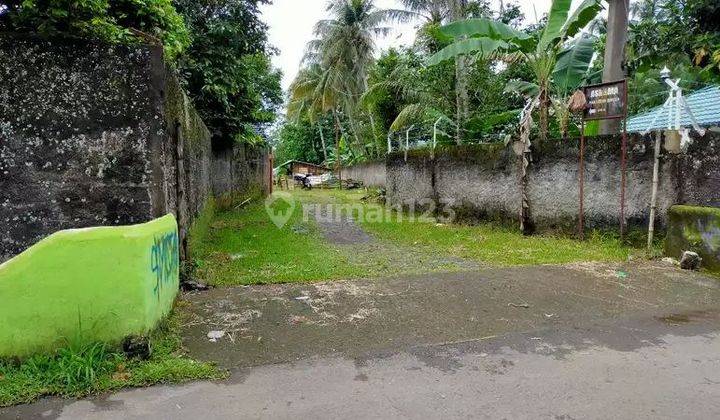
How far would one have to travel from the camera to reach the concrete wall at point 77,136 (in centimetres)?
339

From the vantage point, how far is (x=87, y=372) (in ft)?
8.16

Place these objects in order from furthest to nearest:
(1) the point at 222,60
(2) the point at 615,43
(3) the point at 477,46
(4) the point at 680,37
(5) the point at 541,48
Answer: (1) the point at 222,60 → (4) the point at 680,37 → (3) the point at 477,46 → (5) the point at 541,48 → (2) the point at 615,43

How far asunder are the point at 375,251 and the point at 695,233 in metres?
3.86

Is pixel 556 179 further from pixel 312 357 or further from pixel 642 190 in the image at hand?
pixel 312 357

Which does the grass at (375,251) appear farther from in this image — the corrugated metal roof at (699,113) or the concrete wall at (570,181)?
the corrugated metal roof at (699,113)

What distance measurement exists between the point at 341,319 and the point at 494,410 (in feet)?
5.00

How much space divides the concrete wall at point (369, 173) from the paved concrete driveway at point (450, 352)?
44.5 feet

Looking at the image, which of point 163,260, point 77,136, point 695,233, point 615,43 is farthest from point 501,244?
point 77,136

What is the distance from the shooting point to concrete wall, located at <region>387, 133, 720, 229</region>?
5.63m

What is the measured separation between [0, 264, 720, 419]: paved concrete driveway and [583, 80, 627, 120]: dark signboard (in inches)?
106

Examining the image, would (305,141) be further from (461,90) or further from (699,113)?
(699,113)

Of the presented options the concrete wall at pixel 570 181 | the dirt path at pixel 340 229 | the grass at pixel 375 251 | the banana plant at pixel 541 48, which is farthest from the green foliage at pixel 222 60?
the concrete wall at pixel 570 181

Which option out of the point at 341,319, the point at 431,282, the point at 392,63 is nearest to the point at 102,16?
the point at 341,319

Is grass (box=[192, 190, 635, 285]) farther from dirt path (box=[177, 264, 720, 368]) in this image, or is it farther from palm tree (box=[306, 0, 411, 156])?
palm tree (box=[306, 0, 411, 156])
